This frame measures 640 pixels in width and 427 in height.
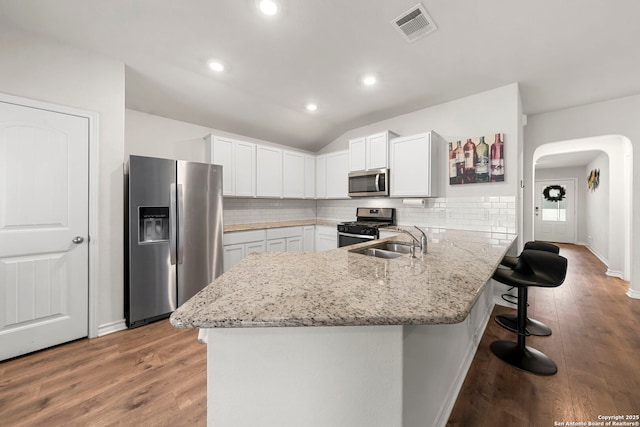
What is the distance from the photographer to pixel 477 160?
299 cm

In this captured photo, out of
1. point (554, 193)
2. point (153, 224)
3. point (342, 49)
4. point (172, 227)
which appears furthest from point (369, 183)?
point (554, 193)

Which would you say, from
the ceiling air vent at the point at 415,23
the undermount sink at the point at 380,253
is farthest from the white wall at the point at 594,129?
the undermount sink at the point at 380,253

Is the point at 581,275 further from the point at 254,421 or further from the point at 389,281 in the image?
the point at 254,421

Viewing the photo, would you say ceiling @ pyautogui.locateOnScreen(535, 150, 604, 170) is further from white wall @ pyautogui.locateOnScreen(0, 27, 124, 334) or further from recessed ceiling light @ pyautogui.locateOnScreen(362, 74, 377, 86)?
white wall @ pyautogui.locateOnScreen(0, 27, 124, 334)

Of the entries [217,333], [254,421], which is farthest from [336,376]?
[217,333]

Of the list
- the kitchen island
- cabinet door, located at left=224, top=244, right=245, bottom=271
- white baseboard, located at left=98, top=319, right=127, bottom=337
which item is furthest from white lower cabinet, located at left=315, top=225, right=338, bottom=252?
the kitchen island

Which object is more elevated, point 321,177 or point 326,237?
point 321,177

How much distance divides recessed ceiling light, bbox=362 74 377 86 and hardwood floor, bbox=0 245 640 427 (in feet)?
9.57

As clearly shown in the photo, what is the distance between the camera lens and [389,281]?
1.03 m

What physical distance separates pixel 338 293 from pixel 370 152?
3.24 metres

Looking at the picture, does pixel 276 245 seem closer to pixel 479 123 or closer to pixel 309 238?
pixel 309 238

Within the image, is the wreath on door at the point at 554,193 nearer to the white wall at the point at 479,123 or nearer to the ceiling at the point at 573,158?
the ceiling at the point at 573,158

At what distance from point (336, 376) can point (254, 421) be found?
1.18ft

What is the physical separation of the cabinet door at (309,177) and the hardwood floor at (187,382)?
306 centimetres
